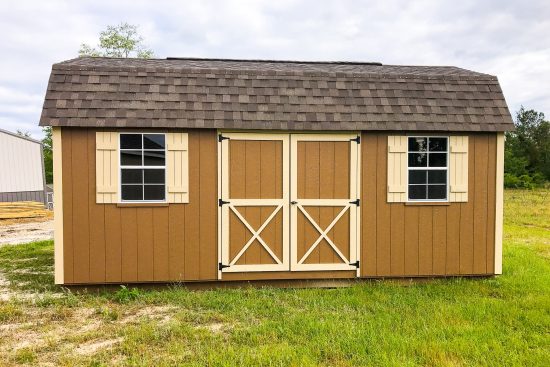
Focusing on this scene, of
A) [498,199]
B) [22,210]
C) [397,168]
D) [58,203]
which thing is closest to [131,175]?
[58,203]

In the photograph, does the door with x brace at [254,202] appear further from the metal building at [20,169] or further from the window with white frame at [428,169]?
the metal building at [20,169]

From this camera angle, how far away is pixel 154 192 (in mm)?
6383

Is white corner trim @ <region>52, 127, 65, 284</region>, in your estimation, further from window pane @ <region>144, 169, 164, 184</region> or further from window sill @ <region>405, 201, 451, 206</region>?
window sill @ <region>405, 201, 451, 206</region>

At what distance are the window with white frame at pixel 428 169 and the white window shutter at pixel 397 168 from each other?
0.15 metres

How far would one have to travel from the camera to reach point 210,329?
4734 mm

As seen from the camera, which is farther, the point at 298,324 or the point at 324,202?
the point at 324,202

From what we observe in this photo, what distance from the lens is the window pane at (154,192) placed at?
637cm

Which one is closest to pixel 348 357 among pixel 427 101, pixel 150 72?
pixel 427 101

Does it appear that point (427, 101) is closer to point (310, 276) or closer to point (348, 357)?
point (310, 276)

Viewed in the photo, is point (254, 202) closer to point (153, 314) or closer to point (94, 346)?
point (153, 314)

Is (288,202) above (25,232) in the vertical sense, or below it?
above

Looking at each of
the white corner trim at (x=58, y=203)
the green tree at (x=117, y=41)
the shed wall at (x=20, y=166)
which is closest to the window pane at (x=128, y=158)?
the white corner trim at (x=58, y=203)

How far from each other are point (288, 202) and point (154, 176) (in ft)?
6.87

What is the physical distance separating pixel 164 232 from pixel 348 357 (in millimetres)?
3500
